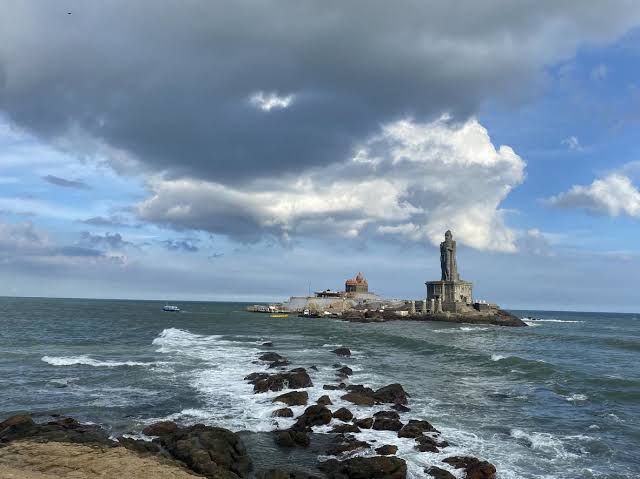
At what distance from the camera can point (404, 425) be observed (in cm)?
2466

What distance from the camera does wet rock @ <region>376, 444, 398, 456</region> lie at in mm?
20547

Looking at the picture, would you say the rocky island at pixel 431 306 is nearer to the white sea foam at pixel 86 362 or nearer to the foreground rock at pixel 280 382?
the white sea foam at pixel 86 362

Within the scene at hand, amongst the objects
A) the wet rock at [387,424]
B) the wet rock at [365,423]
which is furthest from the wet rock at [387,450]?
the wet rock at [365,423]

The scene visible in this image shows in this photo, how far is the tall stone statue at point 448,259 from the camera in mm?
148750

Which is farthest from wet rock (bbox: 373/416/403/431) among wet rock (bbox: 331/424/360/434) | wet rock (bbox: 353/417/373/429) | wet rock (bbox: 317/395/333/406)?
wet rock (bbox: 317/395/333/406)

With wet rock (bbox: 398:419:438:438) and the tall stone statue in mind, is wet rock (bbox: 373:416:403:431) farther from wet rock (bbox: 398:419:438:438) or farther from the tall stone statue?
the tall stone statue

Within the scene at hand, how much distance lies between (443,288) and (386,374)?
109088 millimetres

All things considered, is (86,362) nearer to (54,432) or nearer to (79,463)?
(54,432)

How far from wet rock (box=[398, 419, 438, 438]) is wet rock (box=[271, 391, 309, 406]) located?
7020 millimetres

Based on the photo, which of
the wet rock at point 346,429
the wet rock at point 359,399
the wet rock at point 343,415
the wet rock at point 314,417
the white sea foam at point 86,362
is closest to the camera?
the wet rock at point 346,429

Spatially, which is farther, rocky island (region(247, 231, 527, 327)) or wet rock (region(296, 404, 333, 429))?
rocky island (region(247, 231, 527, 327))

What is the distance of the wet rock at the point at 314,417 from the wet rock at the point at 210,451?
190 inches

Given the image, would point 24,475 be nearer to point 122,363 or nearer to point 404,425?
point 404,425

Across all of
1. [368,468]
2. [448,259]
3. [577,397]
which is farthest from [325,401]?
[448,259]
